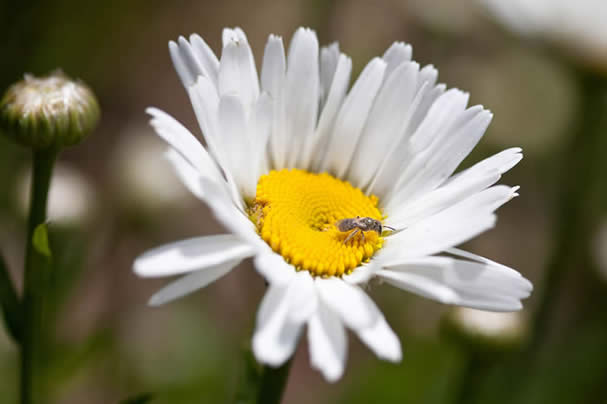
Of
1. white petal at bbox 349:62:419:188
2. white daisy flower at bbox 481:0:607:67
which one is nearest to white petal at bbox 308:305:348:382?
white petal at bbox 349:62:419:188

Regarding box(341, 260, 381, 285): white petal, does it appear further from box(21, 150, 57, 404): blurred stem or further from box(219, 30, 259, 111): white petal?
box(21, 150, 57, 404): blurred stem

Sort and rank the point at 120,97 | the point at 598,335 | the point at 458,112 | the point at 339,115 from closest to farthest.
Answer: the point at 458,112, the point at 339,115, the point at 598,335, the point at 120,97

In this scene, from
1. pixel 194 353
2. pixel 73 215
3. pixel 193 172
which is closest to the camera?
pixel 193 172

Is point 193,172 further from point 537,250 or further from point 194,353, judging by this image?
point 537,250

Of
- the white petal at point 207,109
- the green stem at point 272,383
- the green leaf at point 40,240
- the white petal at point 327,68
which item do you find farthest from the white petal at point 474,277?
the green leaf at point 40,240

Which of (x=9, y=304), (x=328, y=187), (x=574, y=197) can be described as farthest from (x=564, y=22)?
(x=9, y=304)

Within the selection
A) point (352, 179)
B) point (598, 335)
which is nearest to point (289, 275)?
point (352, 179)
